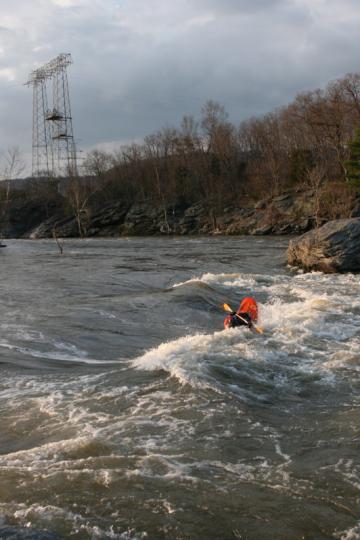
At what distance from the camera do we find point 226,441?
594 centimetres

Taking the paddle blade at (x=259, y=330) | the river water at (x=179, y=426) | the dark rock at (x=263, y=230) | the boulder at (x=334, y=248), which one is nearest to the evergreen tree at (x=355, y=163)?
the dark rock at (x=263, y=230)

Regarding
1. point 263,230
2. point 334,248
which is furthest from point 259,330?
point 263,230

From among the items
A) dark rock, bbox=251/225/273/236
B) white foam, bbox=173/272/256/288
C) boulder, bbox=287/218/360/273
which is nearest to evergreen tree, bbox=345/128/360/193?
dark rock, bbox=251/225/273/236

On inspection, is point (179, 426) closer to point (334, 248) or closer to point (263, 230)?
point (334, 248)

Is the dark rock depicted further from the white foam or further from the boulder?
the white foam

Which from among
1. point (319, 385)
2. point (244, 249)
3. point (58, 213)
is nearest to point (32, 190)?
point (58, 213)

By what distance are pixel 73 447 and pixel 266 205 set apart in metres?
55.9

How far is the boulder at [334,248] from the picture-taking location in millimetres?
21516

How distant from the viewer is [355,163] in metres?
43.7

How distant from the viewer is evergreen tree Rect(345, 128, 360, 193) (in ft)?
140

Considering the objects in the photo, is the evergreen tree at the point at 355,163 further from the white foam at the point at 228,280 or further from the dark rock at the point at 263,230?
the white foam at the point at 228,280

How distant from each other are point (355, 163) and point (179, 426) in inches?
1629

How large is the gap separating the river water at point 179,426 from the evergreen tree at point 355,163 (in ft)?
105

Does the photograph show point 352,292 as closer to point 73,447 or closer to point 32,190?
point 73,447
